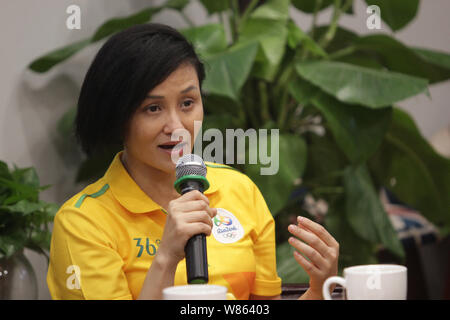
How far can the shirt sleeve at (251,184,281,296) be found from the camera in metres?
1.28

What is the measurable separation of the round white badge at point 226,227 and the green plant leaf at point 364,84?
0.80 meters

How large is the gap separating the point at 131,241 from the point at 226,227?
20 centimetres

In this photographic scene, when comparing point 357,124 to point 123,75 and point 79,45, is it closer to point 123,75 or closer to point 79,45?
point 79,45

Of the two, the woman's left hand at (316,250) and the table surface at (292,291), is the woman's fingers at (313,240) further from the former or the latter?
the table surface at (292,291)

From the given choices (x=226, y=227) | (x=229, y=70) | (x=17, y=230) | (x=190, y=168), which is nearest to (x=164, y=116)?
(x=190, y=168)

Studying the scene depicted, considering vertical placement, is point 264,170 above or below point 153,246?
above

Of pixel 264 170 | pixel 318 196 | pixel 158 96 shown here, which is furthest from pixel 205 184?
pixel 318 196

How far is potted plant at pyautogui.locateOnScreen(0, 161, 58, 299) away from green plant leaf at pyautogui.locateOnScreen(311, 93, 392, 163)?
0.96 meters

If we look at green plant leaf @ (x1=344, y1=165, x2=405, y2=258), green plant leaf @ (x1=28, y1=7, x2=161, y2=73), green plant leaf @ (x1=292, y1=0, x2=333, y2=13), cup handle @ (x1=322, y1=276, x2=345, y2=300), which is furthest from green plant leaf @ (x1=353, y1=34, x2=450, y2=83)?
cup handle @ (x1=322, y1=276, x2=345, y2=300)

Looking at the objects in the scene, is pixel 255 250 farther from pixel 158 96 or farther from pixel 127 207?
pixel 158 96

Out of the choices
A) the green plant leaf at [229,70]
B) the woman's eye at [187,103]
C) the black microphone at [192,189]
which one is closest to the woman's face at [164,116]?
the woman's eye at [187,103]

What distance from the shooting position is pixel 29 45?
6.36 feet

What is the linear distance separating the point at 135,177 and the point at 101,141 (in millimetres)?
112

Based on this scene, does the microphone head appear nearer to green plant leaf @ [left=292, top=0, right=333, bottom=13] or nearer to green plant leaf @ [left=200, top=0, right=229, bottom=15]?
green plant leaf @ [left=200, top=0, right=229, bottom=15]
